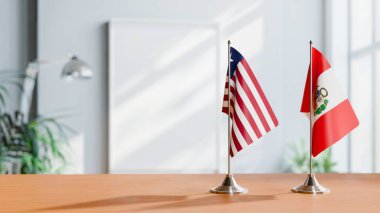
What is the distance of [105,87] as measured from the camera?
5.70 metres

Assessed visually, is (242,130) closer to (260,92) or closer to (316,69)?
(260,92)

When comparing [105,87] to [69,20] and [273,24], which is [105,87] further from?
[273,24]

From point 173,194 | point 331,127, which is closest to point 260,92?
point 331,127

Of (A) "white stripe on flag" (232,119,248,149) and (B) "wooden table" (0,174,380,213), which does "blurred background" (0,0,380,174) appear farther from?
(A) "white stripe on flag" (232,119,248,149)

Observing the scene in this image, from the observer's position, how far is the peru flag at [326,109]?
1674 millimetres

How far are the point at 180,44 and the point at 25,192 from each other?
4.21 meters

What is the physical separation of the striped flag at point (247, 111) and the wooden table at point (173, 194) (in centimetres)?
15

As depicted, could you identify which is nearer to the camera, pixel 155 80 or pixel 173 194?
pixel 173 194

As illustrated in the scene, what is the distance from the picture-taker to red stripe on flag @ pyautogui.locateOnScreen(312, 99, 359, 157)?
167 centimetres

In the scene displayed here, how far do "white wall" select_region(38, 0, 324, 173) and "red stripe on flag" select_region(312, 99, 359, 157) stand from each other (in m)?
4.12

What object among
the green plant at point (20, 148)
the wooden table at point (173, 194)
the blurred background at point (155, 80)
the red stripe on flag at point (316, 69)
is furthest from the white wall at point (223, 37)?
the red stripe on flag at point (316, 69)

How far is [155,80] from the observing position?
5.70 m

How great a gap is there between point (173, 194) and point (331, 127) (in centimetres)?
49

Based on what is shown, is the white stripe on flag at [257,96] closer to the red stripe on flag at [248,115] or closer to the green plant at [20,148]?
the red stripe on flag at [248,115]
